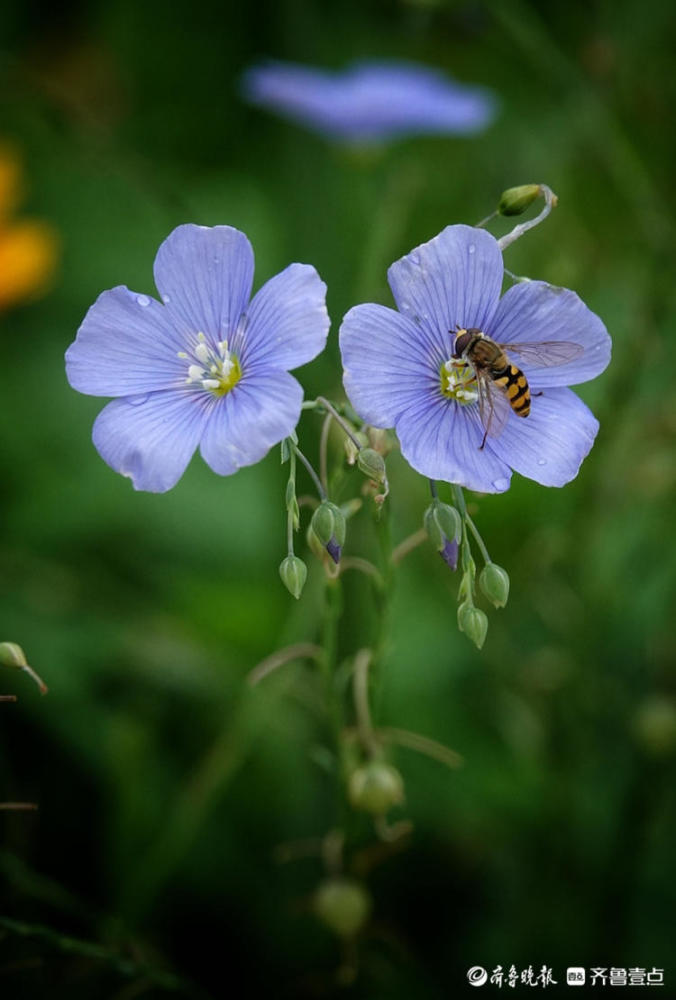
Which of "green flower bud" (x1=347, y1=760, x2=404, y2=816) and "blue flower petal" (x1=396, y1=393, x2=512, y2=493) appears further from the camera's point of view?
"green flower bud" (x1=347, y1=760, x2=404, y2=816)

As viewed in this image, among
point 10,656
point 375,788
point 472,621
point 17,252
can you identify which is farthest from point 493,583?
point 17,252

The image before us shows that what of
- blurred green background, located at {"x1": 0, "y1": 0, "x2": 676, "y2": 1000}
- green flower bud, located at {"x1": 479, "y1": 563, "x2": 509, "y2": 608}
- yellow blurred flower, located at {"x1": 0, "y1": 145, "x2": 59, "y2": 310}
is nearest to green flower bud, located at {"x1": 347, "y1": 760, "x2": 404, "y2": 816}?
blurred green background, located at {"x1": 0, "y1": 0, "x2": 676, "y2": 1000}

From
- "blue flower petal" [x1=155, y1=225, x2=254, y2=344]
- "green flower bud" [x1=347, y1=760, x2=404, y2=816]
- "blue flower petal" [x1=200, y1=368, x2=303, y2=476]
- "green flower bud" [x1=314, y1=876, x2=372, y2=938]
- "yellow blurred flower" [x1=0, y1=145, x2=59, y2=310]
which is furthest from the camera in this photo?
"yellow blurred flower" [x1=0, y1=145, x2=59, y2=310]

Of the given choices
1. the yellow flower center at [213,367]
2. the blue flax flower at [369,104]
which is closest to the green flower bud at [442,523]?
the yellow flower center at [213,367]

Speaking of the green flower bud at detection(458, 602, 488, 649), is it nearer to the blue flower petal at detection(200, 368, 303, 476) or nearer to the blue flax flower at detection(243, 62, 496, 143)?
the blue flower petal at detection(200, 368, 303, 476)

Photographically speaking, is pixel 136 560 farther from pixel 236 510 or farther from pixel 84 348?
pixel 84 348

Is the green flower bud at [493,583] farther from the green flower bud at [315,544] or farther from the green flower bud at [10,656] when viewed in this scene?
the green flower bud at [10,656]

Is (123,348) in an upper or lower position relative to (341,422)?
upper

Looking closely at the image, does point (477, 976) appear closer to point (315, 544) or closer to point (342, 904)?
point (342, 904)
